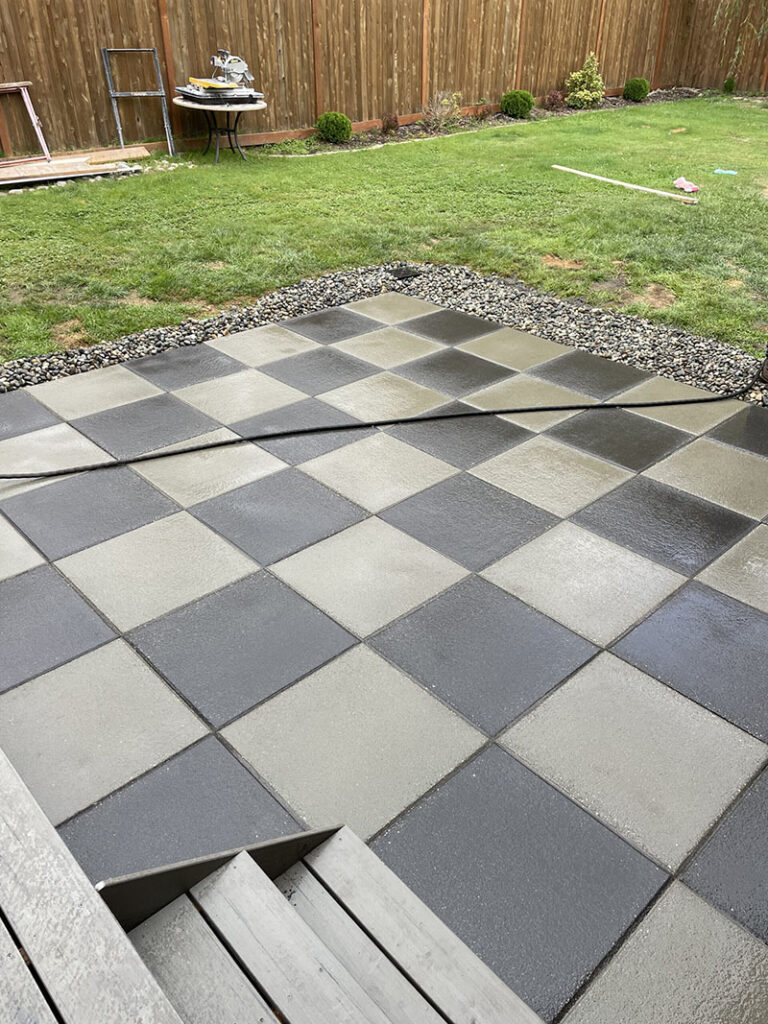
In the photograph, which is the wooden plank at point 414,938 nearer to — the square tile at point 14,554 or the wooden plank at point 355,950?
the wooden plank at point 355,950

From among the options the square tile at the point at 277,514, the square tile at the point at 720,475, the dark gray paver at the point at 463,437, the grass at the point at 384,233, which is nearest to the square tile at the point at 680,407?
the square tile at the point at 720,475

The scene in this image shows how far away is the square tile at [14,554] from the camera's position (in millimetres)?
2676

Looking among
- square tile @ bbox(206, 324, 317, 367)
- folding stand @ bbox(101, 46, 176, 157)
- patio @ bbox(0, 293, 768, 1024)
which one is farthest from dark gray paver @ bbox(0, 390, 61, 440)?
folding stand @ bbox(101, 46, 176, 157)

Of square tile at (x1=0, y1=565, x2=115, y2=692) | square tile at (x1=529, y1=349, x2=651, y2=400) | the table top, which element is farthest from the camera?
the table top

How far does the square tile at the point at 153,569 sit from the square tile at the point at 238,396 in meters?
0.98

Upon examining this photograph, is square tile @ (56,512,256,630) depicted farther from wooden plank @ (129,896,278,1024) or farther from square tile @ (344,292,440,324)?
square tile @ (344,292,440,324)

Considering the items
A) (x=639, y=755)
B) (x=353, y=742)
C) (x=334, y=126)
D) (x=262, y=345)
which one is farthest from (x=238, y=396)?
(x=334, y=126)

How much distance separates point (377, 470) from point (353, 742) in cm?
147

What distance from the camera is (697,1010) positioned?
4.86 feet

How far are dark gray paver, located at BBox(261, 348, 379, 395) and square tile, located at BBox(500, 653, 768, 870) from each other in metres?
2.28

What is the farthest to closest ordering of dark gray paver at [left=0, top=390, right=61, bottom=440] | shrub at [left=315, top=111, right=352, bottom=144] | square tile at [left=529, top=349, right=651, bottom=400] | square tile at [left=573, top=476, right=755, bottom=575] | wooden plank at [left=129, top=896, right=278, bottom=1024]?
shrub at [left=315, top=111, right=352, bottom=144], square tile at [left=529, top=349, right=651, bottom=400], dark gray paver at [left=0, top=390, right=61, bottom=440], square tile at [left=573, top=476, right=755, bottom=575], wooden plank at [left=129, top=896, right=278, bottom=1024]


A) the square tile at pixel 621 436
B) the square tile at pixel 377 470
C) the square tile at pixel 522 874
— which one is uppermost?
the square tile at pixel 522 874

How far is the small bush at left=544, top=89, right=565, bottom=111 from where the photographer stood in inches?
479

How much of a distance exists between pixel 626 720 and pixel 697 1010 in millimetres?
729
